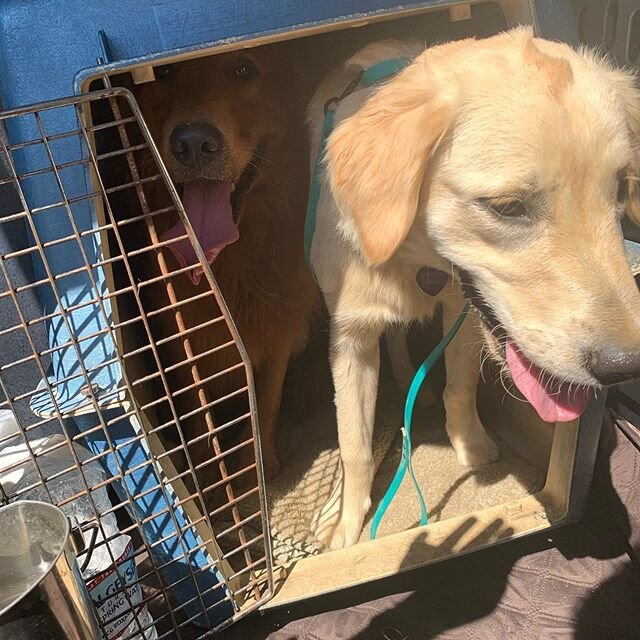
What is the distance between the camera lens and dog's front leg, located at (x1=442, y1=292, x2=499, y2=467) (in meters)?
1.62

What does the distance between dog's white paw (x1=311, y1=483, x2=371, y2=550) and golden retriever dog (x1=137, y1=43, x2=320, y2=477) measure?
0.23 m

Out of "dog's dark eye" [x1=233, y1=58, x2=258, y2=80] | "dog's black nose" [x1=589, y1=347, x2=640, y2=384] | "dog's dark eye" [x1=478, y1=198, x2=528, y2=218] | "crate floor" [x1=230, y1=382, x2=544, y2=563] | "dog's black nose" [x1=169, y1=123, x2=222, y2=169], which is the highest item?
"dog's dark eye" [x1=233, y1=58, x2=258, y2=80]

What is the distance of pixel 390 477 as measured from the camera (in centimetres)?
175

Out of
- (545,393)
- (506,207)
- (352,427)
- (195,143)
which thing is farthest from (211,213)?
(545,393)

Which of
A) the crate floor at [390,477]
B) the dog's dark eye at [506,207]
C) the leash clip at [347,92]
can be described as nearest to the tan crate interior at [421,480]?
the crate floor at [390,477]

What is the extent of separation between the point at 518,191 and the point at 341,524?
0.92 meters

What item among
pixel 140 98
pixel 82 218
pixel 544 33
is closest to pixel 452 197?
pixel 544 33

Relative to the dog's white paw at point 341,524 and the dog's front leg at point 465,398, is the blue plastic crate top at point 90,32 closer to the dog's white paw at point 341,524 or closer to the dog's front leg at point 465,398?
the dog's front leg at point 465,398

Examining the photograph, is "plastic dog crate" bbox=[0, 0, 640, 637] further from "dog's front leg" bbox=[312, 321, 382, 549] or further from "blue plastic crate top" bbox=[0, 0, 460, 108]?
"dog's front leg" bbox=[312, 321, 382, 549]

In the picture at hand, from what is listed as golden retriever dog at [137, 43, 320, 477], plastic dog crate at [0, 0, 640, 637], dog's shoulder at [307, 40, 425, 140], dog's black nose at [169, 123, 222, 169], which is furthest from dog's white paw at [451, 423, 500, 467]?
dog's black nose at [169, 123, 222, 169]

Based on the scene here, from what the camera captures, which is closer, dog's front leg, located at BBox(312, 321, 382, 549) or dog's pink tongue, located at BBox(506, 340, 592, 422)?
dog's pink tongue, located at BBox(506, 340, 592, 422)

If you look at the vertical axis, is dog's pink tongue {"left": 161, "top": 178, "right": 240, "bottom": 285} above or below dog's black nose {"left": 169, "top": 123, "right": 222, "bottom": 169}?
below

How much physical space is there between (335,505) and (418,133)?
95cm

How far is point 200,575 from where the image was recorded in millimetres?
1355
